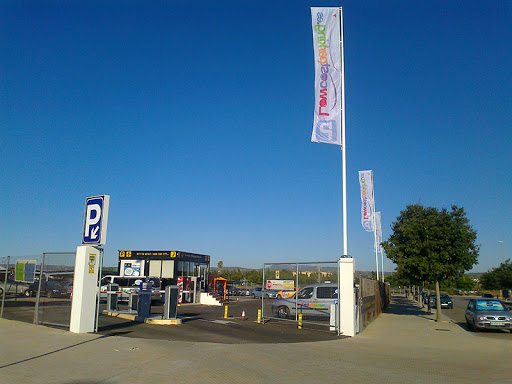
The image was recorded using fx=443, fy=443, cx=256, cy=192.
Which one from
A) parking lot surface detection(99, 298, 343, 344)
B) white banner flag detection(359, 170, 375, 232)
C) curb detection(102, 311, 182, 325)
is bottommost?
parking lot surface detection(99, 298, 343, 344)

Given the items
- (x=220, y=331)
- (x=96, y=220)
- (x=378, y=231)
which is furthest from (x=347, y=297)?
(x=378, y=231)

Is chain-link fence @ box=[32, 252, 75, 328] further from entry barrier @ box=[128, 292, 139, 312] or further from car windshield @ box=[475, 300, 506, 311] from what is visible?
car windshield @ box=[475, 300, 506, 311]

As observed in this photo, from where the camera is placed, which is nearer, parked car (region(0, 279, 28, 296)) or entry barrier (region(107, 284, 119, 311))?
parked car (region(0, 279, 28, 296))

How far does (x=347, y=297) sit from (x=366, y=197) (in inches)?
585

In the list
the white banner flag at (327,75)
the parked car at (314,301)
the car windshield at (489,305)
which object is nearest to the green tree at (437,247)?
the car windshield at (489,305)

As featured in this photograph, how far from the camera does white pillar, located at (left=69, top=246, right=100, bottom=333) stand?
1372 centimetres

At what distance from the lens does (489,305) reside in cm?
2111

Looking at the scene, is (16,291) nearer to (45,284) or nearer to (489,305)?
(45,284)

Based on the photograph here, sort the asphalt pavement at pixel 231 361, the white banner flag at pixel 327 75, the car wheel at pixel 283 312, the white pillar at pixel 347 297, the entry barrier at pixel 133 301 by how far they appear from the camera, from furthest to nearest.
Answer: the entry barrier at pixel 133 301 → the car wheel at pixel 283 312 → the white banner flag at pixel 327 75 → the white pillar at pixel 347 297 → the asphalt pavement at pixel 231 361

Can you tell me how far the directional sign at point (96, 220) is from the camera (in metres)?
13.9

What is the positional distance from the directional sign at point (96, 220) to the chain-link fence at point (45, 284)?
0.90 metres

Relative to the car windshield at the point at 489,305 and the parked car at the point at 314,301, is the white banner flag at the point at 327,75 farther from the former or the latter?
the car windshield at the point at 489,305

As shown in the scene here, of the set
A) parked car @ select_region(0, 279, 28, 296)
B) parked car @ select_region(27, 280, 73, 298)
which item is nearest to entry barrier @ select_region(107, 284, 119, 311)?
parked car @ select_region(0, 279, 28, 296)

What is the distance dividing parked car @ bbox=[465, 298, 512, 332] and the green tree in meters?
3.65
